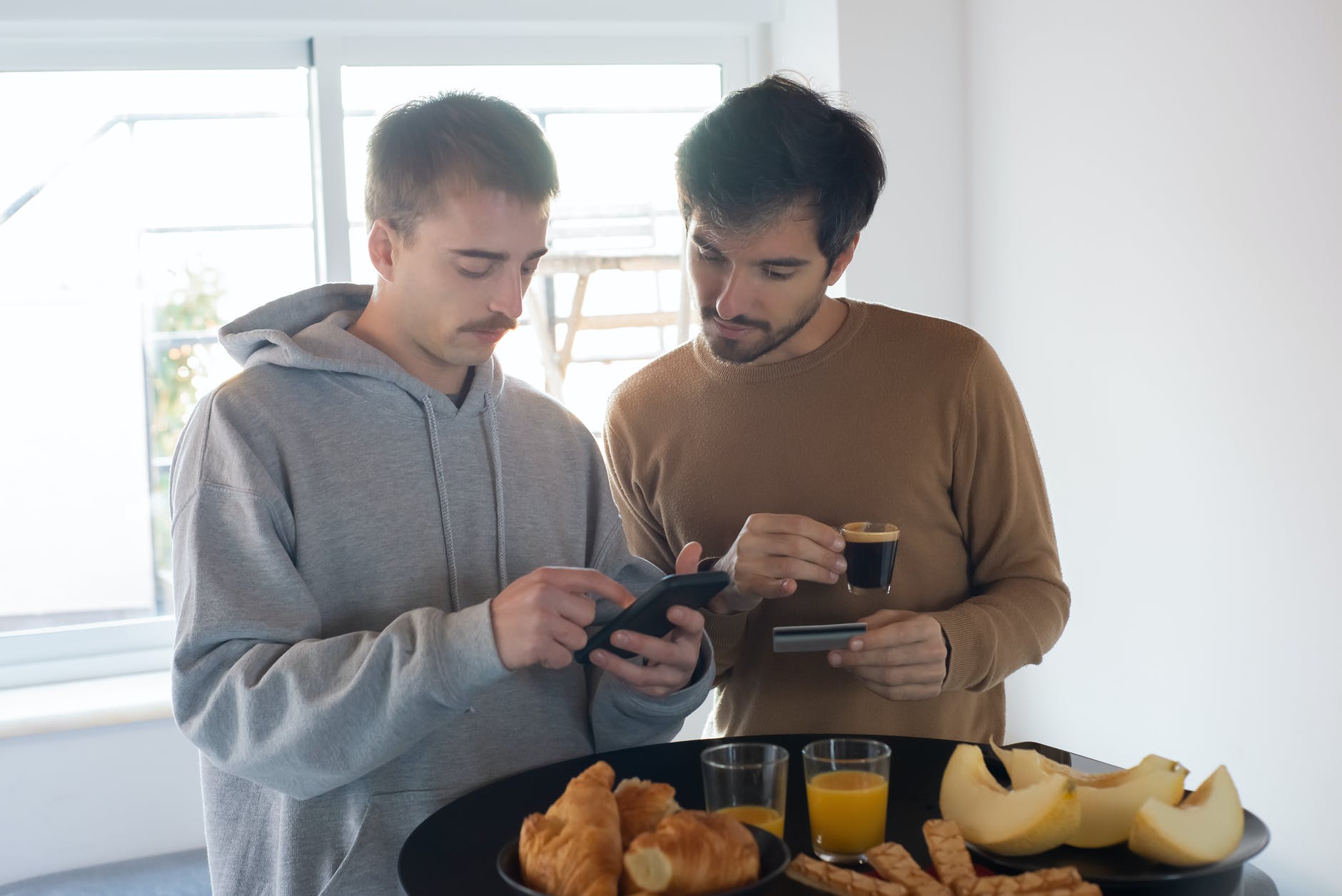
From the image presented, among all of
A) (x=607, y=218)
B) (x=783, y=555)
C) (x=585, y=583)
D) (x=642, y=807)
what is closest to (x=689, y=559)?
(x=783, y=555)

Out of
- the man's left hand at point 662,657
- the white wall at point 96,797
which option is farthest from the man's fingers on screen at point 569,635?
the white wall at point 96,797

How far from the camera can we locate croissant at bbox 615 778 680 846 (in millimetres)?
1154

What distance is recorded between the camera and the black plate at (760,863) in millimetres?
1031

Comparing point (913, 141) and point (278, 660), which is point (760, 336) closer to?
point (278, 660)

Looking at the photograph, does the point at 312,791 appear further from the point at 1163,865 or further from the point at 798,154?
the point at 798,154

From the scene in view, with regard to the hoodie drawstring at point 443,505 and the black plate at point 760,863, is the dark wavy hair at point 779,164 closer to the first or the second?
the hoodie drawstring at point 443,505

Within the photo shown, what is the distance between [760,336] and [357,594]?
77 cm

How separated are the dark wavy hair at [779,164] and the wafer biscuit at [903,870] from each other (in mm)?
1022

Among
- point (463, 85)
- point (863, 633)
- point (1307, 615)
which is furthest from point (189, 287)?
point (1307, 615)

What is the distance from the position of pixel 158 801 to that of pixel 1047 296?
280 centimetres

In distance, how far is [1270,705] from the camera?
2539 mm

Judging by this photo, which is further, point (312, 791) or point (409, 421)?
point (409, 421)

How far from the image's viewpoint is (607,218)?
4000mm

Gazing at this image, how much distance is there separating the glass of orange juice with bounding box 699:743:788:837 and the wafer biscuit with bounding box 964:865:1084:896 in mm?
233
